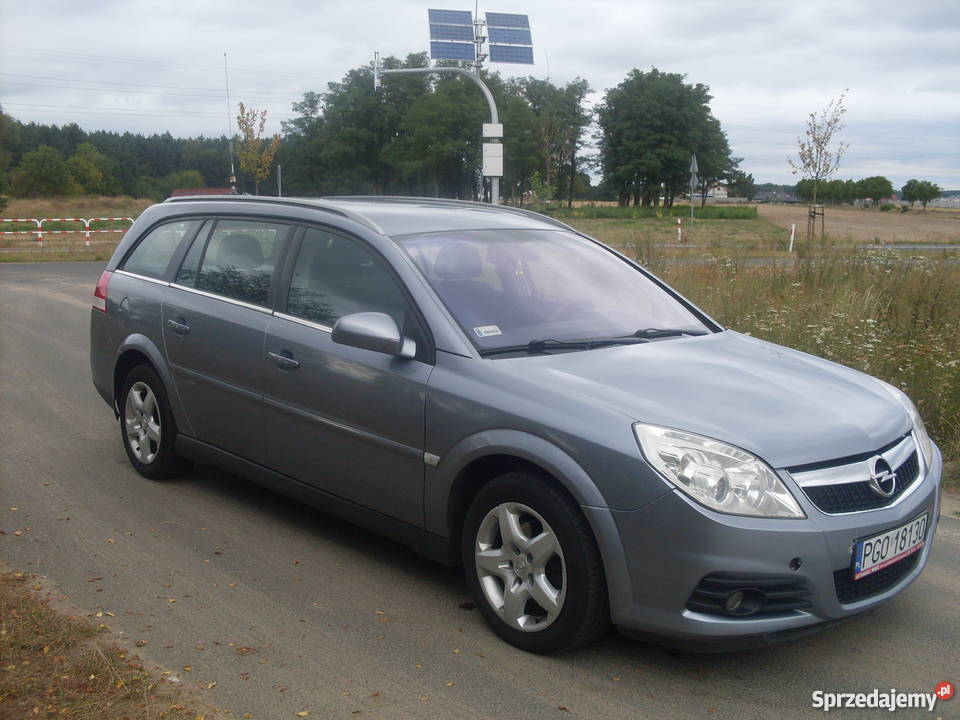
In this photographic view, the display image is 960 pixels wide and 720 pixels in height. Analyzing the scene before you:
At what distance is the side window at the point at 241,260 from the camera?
16.8 ft

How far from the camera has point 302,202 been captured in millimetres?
5164

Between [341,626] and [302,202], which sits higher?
[302,202]

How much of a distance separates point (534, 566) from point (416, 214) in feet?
6.75

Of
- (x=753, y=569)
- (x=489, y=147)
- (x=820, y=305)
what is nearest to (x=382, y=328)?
(x=753, y=569)

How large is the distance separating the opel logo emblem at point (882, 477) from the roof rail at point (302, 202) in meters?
2.36

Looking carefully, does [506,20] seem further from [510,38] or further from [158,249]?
[158,249]

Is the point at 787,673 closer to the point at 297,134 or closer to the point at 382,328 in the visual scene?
the point at 382,328

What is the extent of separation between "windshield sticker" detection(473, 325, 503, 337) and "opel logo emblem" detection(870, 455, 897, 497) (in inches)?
61.8

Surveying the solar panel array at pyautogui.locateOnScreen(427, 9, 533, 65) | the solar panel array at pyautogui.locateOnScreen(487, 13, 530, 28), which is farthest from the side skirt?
the solar panel array at pyautogui.locateOnScreen(487, 13, 530, 28)

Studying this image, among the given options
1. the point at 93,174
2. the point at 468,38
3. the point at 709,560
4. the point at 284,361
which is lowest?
the point at 709,560

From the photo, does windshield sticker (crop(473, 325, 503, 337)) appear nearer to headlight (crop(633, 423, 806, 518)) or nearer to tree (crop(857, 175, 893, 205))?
headlight (crop(633, 423, 806, 518))

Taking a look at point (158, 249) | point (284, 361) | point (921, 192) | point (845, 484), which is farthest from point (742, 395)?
point (921, 192)

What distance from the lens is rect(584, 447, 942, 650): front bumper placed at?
3211 mm

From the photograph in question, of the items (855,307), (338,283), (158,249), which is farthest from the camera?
(855,307)
